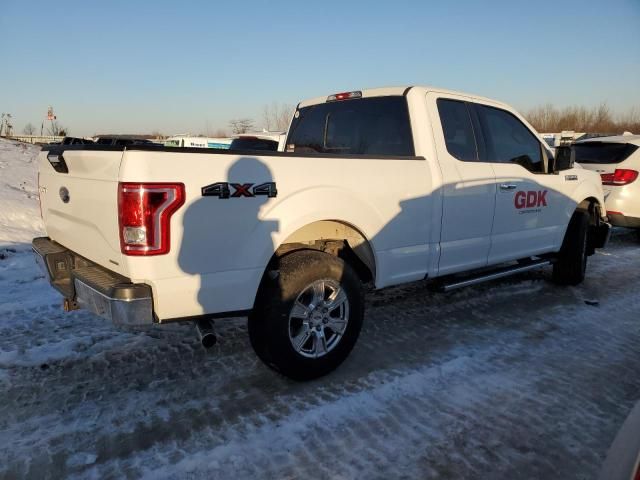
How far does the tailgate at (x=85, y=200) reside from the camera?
2.59 m

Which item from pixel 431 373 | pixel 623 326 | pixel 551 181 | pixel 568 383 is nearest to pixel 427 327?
pixel 431 373

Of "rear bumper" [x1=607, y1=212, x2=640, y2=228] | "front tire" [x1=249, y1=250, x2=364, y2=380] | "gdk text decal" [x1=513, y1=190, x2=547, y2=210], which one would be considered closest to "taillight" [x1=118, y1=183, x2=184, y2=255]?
"front tire" [x1=249, y1=250, x2=364, y2=380]

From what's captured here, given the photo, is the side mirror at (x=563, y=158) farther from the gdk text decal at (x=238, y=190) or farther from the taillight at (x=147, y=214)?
the taillight at (x=147, y=214)

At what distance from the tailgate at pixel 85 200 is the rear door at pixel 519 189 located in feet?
10.8

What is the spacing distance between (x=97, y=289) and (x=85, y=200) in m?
0.62

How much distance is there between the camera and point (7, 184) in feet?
33.3

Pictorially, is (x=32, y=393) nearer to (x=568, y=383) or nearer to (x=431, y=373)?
(x=431, y=373)

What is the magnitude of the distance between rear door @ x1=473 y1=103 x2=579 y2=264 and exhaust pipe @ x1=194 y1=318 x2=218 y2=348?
2.87m

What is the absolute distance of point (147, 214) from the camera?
8.05 feet

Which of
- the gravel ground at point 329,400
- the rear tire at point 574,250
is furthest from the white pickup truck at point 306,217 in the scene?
the rear tire at point 574,250

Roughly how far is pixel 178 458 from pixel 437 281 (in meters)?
2.68

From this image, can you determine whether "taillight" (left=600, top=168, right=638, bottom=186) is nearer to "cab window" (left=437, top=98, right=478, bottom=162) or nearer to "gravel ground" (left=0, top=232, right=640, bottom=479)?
"gravel ground" (left=0, top=232, right=640, bottom=479)

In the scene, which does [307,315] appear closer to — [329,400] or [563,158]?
[329,400]

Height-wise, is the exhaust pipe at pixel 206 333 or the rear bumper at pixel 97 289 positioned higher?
the rear bumper at pixel 97 289
